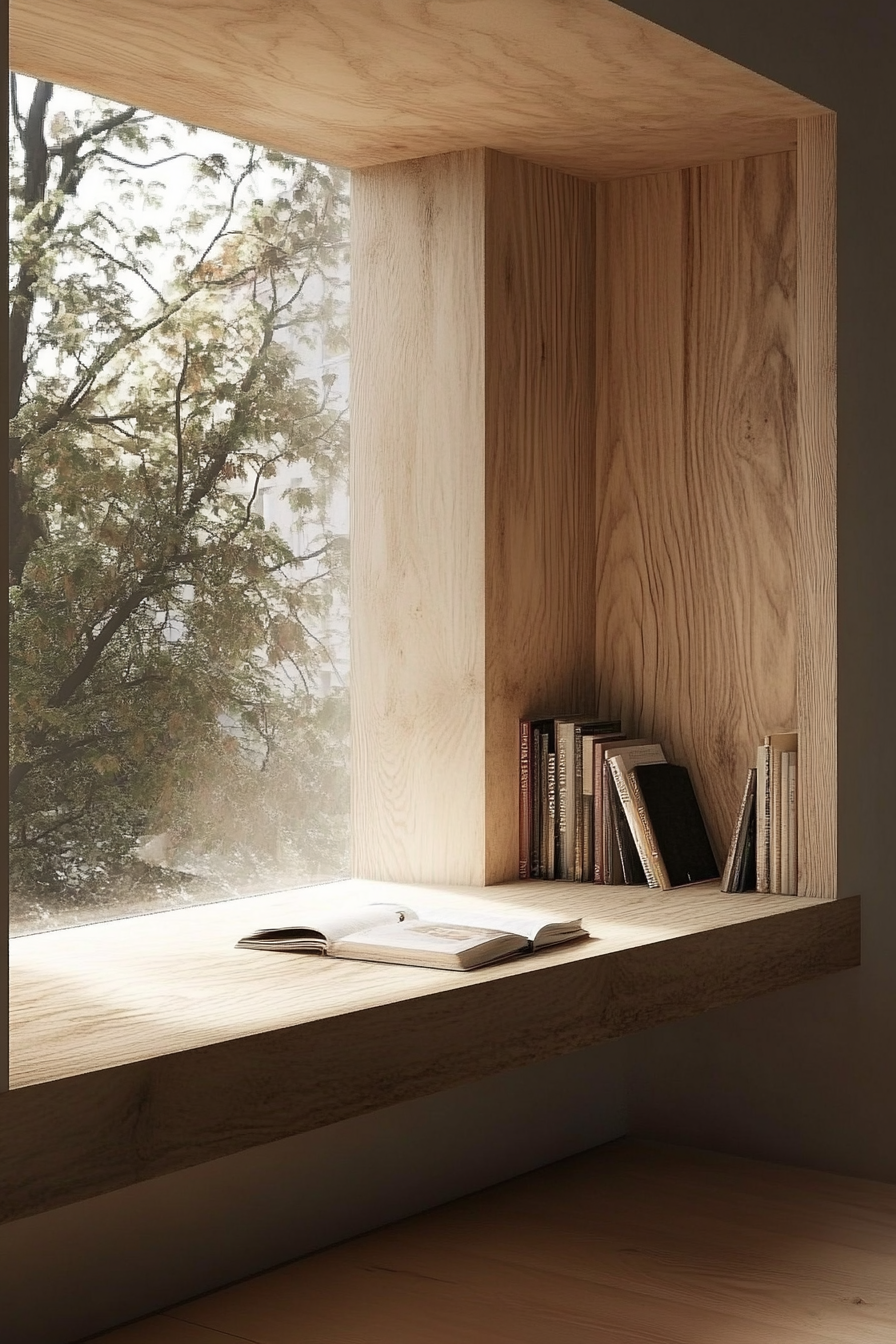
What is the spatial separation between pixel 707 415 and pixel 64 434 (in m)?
1.19

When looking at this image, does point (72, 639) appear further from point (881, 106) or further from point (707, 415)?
point (881, 106)

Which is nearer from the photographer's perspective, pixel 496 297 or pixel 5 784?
pixel 5 784

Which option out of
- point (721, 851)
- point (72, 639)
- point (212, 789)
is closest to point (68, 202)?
point (72, 639)

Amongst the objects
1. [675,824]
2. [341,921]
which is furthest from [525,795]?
[341,921]

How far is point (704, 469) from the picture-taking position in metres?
2.98

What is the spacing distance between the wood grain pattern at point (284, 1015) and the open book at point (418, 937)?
0.03 meters

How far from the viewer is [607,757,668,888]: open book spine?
282 centimetres

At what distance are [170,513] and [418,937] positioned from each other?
81cm

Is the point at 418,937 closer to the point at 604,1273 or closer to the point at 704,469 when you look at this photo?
the point at 604,1273

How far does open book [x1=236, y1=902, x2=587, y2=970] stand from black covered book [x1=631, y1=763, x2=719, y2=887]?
0.48m

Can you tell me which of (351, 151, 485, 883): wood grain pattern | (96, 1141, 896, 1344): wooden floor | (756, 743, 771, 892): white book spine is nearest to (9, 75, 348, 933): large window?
(351, 151, 485, 883): wood grain pattern

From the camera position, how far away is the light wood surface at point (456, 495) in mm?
2832

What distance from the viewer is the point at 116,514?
2.49 meters

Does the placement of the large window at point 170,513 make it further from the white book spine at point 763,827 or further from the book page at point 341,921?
the white book spine at point 763,827
